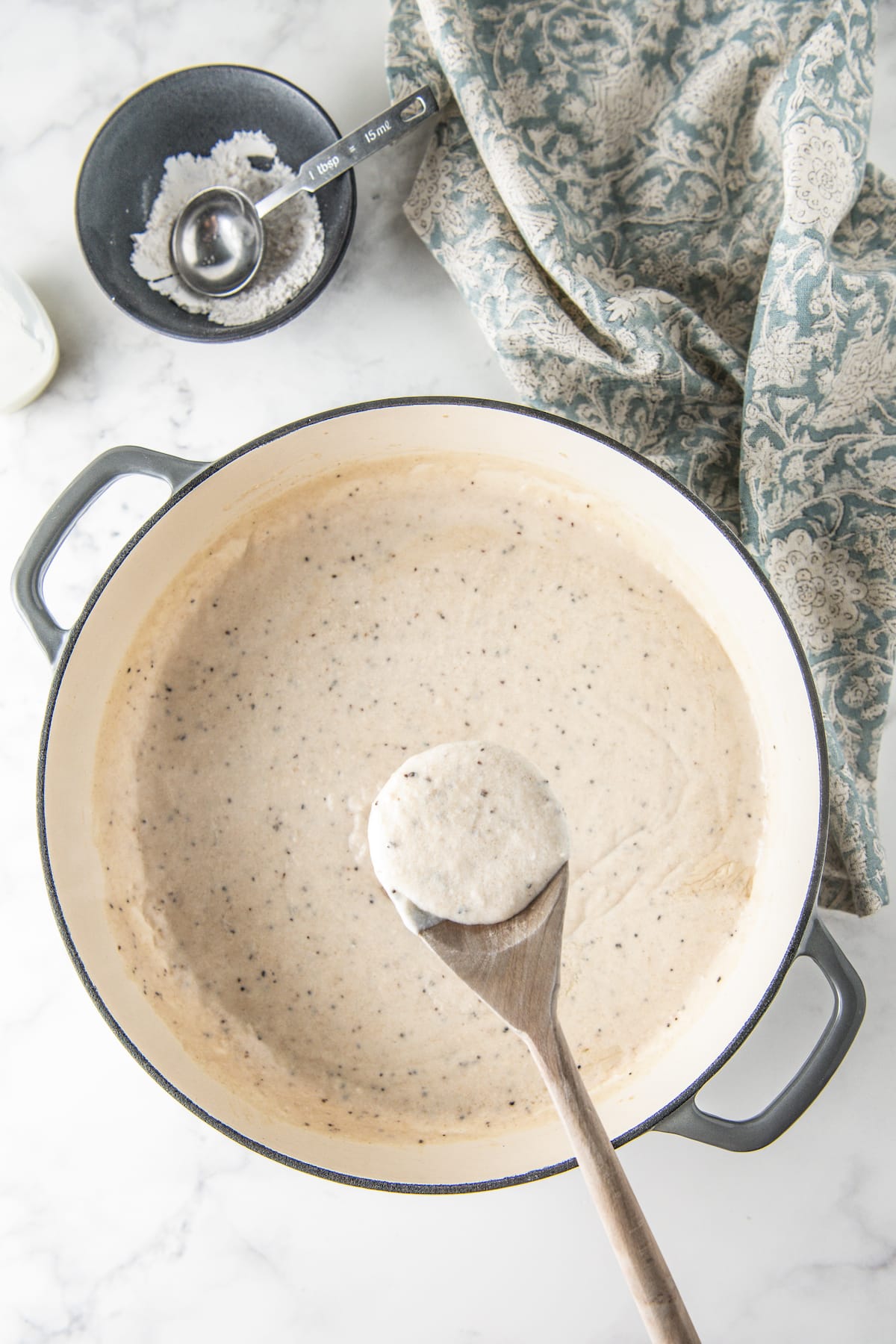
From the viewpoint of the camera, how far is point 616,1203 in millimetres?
739

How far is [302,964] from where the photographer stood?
118cm

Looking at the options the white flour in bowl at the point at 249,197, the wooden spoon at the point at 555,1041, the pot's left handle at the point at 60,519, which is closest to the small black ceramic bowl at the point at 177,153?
the white flour in bowl at the point at 249,197

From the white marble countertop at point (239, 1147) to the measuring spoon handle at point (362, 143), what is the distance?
0.33ft

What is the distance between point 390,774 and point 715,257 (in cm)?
69

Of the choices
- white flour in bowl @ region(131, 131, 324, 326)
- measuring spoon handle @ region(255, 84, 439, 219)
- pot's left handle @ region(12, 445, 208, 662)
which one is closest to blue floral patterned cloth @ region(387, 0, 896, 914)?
measuring spoon handle @ region(255, 84, 439, 219)

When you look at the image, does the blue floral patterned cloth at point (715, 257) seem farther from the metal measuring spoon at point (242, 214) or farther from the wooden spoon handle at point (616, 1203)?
the wooden spoon handle at point (616, 1203)

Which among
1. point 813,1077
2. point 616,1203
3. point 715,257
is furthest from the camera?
point 715,257

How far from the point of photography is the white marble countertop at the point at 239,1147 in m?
1.18

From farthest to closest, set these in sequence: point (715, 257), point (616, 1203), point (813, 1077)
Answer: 1. point (715, 257)
2. point (813, 1077)
3. point (616, 1203)

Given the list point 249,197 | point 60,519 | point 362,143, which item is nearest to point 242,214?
point 249,197

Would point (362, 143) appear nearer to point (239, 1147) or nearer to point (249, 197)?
point (249, 197)

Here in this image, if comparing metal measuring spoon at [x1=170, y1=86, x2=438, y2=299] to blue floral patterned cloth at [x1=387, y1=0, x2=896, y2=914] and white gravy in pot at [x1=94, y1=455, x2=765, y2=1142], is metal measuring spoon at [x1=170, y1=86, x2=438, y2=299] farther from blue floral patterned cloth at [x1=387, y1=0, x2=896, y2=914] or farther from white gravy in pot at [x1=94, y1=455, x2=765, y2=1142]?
white gravy in pot at [x1=94, y1=455, x2=765, y2=1142]

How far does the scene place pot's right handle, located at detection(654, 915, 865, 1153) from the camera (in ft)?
3.36

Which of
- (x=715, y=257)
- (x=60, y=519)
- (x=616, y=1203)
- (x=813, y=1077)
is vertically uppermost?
(x=60, y=519)
